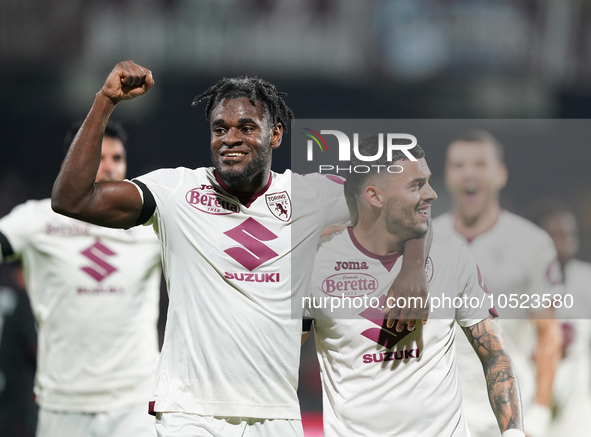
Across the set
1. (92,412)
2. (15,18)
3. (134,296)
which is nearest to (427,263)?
(134,296)

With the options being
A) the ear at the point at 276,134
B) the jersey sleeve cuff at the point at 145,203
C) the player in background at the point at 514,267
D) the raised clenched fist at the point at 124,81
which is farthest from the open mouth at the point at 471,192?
the raised clenched fist at the point at 124,81

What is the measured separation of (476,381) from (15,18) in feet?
28.5

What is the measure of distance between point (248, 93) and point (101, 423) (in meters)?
2.58

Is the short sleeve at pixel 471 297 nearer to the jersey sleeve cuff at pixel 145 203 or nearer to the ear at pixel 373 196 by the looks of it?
the ear at pixel 373 196

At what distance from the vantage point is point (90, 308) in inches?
173

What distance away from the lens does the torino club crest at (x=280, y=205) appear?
2.89 m

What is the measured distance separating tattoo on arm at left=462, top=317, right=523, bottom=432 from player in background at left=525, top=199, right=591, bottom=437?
8.03ft

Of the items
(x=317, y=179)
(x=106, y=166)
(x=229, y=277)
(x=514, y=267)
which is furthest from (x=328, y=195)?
(x=106, y=166)

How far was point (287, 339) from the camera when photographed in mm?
2742

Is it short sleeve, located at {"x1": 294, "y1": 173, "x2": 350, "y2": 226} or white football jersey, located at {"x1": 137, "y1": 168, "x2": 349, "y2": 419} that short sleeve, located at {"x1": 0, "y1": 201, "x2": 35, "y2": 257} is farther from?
short sleeve, located at {"x1": 294, "y1": 173, "x2": 350, "y2": 226}

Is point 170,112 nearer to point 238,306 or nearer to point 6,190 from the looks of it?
point 6,190

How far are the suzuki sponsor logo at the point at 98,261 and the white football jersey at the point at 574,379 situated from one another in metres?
3.41

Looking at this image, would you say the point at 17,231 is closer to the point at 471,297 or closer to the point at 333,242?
the point at 333,242

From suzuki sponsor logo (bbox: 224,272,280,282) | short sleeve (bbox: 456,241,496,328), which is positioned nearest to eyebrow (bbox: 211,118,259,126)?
suzuki sponsor logo (bbox: 224,272,280,282)
